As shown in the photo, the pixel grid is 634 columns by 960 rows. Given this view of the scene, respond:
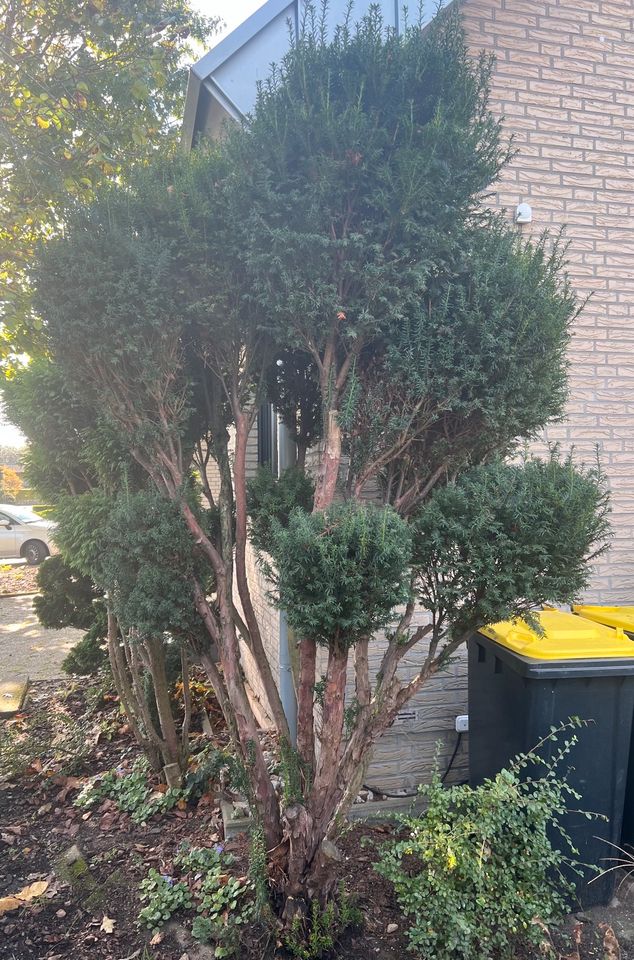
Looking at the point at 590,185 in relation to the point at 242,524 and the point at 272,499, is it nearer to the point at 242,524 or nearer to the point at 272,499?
the point at 272,499

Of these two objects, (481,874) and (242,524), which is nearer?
(481,874)

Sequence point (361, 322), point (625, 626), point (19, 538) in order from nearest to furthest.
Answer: point (361, 322)
point (625, 626)
point (19, 538)

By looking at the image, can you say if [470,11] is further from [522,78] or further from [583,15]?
[583,15]

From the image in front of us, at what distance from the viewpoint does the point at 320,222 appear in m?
2.22

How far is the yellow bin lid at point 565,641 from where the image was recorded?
2441 mm

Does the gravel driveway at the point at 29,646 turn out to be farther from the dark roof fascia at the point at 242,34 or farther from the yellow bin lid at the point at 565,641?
the dark roof fascia at the point at 242,34

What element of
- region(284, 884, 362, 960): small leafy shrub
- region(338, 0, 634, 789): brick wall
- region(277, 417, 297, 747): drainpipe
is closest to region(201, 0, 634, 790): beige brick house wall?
region(338, 0, 634, 789): brick wall

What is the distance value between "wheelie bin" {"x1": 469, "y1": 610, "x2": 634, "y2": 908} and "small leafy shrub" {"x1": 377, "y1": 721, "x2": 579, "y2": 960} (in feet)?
0.75

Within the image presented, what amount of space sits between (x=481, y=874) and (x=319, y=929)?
633mm

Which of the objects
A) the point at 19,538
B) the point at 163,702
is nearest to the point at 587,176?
the point at 163,702

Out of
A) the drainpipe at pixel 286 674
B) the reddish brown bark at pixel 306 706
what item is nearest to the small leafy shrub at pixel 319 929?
the reddish brown bark at pixel 306 706

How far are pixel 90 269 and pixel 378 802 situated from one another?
307 centimetres

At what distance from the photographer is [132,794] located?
3.37m

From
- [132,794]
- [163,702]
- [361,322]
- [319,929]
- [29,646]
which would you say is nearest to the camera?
[319,929]
